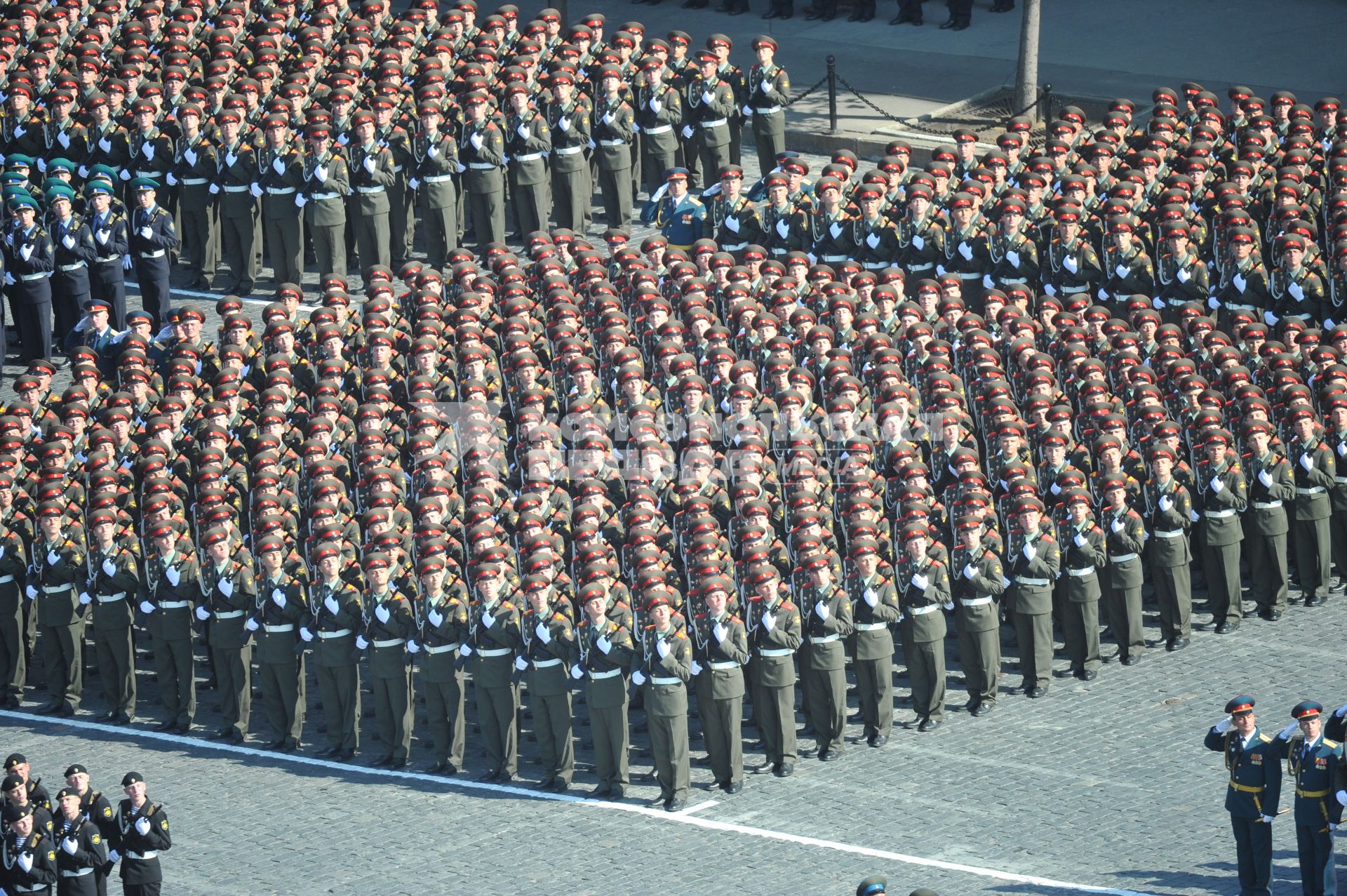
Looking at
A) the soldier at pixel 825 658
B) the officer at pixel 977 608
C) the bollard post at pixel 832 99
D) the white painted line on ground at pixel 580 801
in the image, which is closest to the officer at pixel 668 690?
the white painted line on ground at pixel 580 801

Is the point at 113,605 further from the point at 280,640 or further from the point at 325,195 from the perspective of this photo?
the point at 325,195

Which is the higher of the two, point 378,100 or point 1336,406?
point 378,100

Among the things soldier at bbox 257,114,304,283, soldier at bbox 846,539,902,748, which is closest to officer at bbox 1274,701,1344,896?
soldier at bbox 846,539,902,748

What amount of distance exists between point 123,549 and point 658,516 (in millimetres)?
4597

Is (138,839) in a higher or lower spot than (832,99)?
lower

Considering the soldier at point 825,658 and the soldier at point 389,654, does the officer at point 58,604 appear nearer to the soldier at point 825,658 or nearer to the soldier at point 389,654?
the soldier at point 389,654

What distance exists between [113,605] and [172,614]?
0.57 metres

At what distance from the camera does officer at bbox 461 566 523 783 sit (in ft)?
70.4

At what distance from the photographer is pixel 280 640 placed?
22.2 metres

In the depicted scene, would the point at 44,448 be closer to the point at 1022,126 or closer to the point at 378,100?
the point at 378,100

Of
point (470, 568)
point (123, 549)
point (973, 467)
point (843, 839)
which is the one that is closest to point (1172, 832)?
point (843, 839)

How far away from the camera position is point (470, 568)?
21719mm

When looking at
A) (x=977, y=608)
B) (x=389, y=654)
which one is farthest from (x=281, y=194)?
(x=977, y=608)

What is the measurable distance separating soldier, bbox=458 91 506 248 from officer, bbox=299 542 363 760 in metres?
7.26
